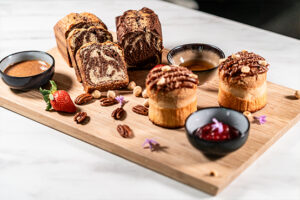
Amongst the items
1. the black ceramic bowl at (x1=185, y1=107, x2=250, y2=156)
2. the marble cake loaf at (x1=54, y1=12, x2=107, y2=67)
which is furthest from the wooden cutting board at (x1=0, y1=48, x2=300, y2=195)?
the marble cake loaf at (x1=54, y1=12, x2=107, y2=67)

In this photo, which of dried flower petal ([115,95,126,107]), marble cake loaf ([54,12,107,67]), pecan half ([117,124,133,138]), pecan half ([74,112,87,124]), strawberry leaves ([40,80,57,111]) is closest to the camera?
pecan half ([117,124,133,138])

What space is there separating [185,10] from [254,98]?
2.26 metres

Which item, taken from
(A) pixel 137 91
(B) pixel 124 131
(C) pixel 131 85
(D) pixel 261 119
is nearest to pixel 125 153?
(B) pixel 124 131

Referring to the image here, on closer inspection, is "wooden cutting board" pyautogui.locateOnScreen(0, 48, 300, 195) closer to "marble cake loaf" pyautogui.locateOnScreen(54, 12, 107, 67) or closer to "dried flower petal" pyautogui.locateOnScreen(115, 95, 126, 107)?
"dried flower petal" pyautogui.locateOnScreen(115, 95, 126, 107)

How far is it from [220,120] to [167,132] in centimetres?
41

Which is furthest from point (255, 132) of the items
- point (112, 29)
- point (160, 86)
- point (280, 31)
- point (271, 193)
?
point (280, 31)

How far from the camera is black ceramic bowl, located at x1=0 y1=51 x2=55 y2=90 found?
3.95m

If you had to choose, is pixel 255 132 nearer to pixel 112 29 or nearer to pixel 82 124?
pixel 82 124

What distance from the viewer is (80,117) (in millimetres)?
3660

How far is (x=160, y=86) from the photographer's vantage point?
11.1 feet

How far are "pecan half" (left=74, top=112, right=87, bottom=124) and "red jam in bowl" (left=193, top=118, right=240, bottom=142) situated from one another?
0.90 m

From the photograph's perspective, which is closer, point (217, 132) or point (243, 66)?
point (217, 132)

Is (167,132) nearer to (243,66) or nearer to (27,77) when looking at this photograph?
(243,66)

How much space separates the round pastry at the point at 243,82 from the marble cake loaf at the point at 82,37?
3.80 feet
